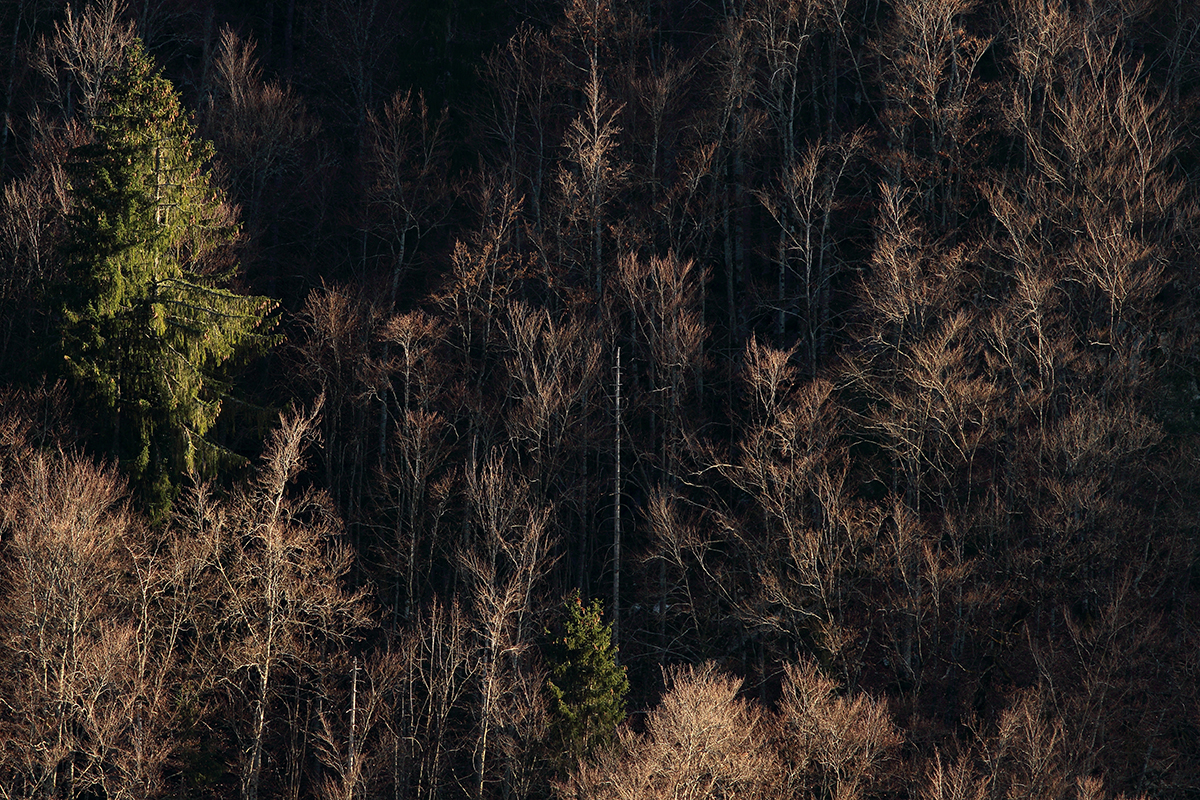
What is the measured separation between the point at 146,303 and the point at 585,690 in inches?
533

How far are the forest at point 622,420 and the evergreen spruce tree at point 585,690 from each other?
4.7 inches

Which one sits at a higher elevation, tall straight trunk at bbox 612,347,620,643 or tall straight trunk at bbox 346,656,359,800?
tall straight trunk at bbox 612,347,620,643

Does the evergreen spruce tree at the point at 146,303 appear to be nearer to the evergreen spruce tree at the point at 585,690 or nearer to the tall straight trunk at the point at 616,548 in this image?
the evergreen spruce tree at the point at 585,690

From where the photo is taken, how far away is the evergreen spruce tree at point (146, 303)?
2858 cm

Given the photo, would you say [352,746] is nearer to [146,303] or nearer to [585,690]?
[585,690]

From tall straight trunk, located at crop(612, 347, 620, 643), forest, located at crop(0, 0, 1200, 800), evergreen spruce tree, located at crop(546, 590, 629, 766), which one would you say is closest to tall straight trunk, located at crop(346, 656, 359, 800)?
forest, located at crop(0, 0, 1200, 800)

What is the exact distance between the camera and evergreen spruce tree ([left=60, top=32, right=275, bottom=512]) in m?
28.6

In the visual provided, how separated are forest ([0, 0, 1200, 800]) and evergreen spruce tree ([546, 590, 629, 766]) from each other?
12 centimetres

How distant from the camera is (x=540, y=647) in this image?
33906 mm

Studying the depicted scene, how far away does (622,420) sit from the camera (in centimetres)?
3784

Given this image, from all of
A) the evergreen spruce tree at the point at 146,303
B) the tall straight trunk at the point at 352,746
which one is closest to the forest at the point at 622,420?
the evergreen spruce tree at the point at 146,303

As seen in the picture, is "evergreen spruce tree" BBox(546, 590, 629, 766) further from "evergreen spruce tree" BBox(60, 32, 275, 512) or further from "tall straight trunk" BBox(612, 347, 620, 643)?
"evergreen spruce tree" BBox(60, 32, 275, 512)

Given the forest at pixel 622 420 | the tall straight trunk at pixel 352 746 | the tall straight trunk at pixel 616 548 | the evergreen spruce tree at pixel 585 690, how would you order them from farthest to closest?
the tall straight trunk at pixel 616 548
the evergreen spruce tree at pixel 585 690
the forest at pixel 622 420
the tall straight trunk at pixel 352 746

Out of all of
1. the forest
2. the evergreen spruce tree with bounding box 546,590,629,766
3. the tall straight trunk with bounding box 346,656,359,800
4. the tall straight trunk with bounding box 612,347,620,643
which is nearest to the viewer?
the tall straight trunk with bounding box 346,656,359,800
